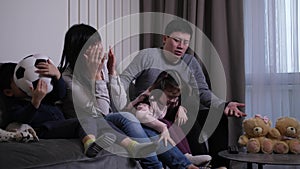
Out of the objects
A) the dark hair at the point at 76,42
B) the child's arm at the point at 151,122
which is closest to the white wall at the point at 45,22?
the dark hair at the point at 76,42

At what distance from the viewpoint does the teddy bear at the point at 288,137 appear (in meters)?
2.05

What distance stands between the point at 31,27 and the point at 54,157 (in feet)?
3.86

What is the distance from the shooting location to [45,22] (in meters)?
2.35

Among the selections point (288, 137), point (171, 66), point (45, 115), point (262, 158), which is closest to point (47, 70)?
point (45, 115)

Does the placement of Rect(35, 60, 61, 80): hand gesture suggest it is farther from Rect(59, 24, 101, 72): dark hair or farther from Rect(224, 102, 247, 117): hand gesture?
Rect(224, 102, 247, 117): hand gesture

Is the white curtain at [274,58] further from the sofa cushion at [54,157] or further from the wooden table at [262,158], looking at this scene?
the sofa cushion at [54,157]

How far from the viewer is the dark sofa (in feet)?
3.95

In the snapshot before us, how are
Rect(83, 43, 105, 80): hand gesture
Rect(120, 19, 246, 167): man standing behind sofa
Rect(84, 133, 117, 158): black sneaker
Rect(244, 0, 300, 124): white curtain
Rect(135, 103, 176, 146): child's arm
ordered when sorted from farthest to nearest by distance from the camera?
Rect(244, 0, 300, 124): white curtain → Rect(120, 19, 246, 167): man standing behind sofa → Rect(83, 43, 105, 80): hand gesture → Rect(135, 103, 176, 146): child's arm → Rect(84, 133, 117, 158): black sneaker

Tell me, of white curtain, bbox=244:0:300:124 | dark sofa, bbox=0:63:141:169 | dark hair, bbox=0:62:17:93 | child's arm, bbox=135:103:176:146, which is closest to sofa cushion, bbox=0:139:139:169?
dark sofa, bbox=0:63:141:169

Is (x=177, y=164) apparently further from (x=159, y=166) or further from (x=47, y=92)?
(x=47, y=92)

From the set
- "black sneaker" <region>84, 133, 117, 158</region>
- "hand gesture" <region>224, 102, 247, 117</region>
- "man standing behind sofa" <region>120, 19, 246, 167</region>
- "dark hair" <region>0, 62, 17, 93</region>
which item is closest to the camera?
"black sneaker" <region>84, 133, 117, 158</region>

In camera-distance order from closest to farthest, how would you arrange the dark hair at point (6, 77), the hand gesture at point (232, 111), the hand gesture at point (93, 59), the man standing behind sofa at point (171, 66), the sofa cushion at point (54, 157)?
1. the sofa cushion at point (54, 157)
2. the dark hair at point (6, 77)
3. the hand gesture at point (93, 59)
4. the hand gesture at point (232, 111)
5. the man standing behind sofa at point (171, 66)

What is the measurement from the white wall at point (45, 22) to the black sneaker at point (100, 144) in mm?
934

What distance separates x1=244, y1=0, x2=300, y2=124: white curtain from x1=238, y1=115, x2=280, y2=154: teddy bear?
21.8 inches
